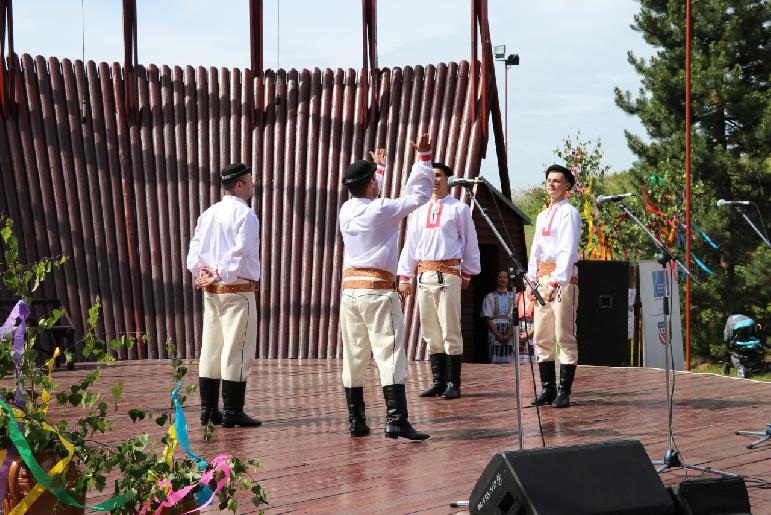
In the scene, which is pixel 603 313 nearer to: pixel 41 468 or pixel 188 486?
pixel 188 486

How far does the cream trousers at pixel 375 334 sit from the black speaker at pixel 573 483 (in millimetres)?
2099

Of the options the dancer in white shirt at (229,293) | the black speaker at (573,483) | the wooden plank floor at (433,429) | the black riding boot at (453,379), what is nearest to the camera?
the black speaker at (573,483)

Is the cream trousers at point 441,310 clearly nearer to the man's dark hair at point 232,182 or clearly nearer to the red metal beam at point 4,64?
the man's dark hair at point 232,182

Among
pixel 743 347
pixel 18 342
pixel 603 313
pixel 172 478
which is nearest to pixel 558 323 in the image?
pixel 172 478

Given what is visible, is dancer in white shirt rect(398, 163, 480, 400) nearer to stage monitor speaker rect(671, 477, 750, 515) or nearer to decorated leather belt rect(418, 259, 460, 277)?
decorated leather belt rect(418, 259, 460, 277)

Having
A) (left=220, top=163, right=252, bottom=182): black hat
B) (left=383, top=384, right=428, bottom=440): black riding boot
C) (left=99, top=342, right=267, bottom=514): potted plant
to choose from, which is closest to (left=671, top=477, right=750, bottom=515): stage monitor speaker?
(left=99, top=342, right=267, bottom=514): potted plant

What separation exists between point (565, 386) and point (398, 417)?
6.32ft

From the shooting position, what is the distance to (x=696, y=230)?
24.4 m

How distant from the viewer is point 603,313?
1264 cm

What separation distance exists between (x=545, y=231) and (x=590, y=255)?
15827 mm

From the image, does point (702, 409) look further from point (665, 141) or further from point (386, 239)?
point (665, 141)

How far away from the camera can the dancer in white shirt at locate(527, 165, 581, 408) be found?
7230mm

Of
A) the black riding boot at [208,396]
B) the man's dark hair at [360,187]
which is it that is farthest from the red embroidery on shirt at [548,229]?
the black riding boot at [208,396]

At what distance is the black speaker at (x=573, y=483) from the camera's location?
12.5ft
